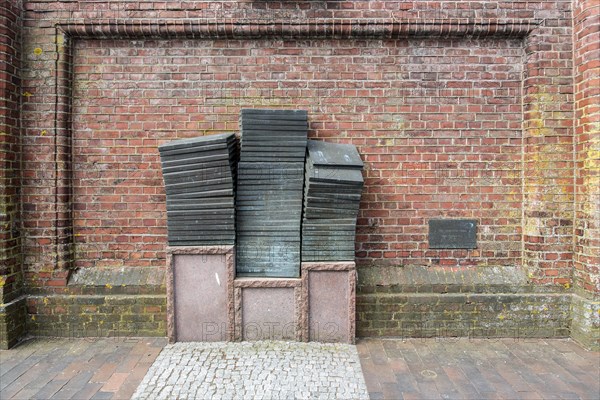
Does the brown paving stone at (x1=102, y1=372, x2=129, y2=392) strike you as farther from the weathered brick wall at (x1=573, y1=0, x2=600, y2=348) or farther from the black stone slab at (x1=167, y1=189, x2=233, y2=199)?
the weathered brick wall at (x1=573, y1=0, x2=600, y2=348)

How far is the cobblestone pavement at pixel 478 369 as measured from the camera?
326 centimetres

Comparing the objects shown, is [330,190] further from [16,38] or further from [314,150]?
[16,38]

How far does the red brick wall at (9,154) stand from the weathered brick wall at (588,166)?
19.5 ft

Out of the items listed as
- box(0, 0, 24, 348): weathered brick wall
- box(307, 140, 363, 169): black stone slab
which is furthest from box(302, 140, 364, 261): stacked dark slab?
box(0, 0, 24, 348): weathered brick wall

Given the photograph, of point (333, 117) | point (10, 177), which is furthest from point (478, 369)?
point (10, 177)

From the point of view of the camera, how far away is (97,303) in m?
4.26

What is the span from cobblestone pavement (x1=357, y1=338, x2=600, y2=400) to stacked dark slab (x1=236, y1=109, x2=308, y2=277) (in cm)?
127

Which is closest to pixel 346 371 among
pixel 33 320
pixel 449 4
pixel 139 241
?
pixel 139 241

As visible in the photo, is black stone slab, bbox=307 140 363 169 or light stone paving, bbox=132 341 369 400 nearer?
light stone paving, bbox=132 341 369 400

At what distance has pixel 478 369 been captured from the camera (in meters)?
3.63

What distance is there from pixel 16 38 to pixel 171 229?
105 inches

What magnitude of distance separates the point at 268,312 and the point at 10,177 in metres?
3.04

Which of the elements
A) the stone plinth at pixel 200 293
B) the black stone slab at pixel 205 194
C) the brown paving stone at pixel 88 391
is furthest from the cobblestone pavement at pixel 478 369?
the brown paving stone at pixel 88 391

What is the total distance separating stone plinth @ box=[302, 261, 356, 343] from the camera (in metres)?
4.00
